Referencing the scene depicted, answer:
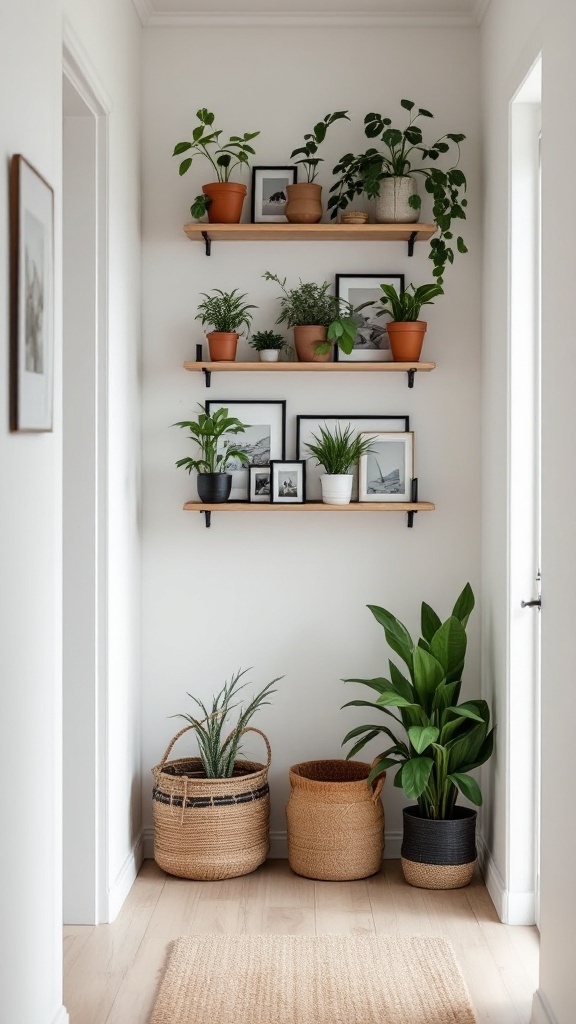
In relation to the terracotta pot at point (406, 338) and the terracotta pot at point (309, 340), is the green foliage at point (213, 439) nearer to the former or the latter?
the terracotta pot at point (309, 340)

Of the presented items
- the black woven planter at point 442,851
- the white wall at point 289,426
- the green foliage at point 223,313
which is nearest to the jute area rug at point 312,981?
the black woven planter at point 442,851

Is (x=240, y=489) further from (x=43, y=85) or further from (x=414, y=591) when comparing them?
(x=43, y=85)

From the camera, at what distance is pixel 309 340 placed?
3.57m

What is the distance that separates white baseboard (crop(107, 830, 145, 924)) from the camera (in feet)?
10.4

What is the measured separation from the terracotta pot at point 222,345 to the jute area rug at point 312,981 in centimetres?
179

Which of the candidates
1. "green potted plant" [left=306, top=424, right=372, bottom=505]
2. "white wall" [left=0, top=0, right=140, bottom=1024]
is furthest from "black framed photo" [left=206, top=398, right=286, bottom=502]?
"white wall" [left=0, top=0, right=140, bottom=1024]

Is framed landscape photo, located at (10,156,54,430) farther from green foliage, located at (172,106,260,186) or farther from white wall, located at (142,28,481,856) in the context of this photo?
white wall, located at (142,28,481,856)

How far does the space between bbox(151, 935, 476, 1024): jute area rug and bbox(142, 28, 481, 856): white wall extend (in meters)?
0.81

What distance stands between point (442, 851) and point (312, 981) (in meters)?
0.77

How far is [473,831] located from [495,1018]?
863 millimetres

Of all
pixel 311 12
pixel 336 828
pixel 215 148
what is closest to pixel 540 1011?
pixel 336 828

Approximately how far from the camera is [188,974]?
2.76 m

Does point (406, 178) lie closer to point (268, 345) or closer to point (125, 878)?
point (268, 345)

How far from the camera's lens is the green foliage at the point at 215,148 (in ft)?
11.3
